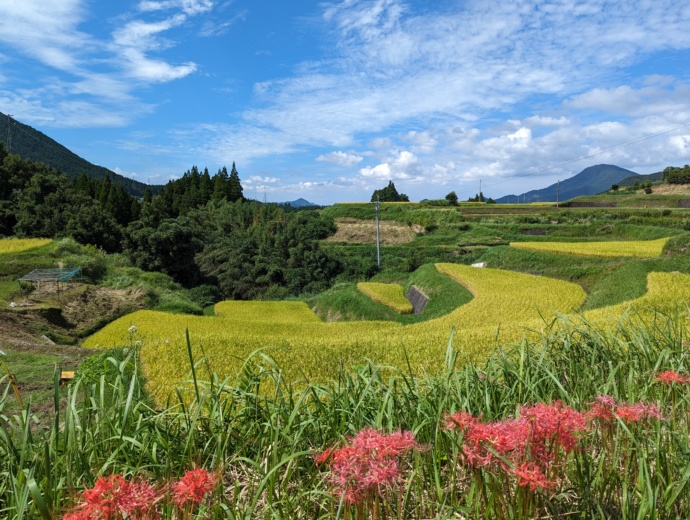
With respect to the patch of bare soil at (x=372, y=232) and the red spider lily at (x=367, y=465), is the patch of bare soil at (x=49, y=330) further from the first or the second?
the patch of bare soil at (x=372, y=232)

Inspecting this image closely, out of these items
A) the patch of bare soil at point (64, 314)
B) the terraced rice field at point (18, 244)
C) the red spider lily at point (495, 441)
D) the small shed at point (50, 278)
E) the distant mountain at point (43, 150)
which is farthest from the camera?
the distant mountain at point (43, 150)

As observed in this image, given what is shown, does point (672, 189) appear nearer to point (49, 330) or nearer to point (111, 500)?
point (49, 330)

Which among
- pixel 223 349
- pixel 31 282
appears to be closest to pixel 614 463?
pixel 223 349

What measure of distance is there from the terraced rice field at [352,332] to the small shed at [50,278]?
429cm

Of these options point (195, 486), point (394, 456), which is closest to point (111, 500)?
point (195, 486)

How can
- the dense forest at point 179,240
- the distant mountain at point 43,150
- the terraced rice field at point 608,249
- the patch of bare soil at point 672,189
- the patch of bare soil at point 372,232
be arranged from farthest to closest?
the distant mountain at point 43,150
the patch of bare soil at point 372,232
the patch of bare soil at point 672,189
the dense forest at point 179,240
the terraced rice field at point 608,249

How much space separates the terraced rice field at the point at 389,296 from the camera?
61.9ft

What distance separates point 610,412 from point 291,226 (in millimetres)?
34290

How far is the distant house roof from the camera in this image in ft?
56.9

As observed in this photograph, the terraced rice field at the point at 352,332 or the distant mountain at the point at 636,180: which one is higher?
the distant mountain at the point at 636,180

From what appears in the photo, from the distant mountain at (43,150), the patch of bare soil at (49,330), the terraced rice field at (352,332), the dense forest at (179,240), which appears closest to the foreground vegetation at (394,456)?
the terraced rice field at (352,332)

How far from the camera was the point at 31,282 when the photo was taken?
56.9ft

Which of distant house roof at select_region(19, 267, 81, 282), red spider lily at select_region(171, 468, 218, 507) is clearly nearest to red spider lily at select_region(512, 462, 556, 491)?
red spider lily at select_region(171, 468, 218, 507)

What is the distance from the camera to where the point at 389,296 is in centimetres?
2047
